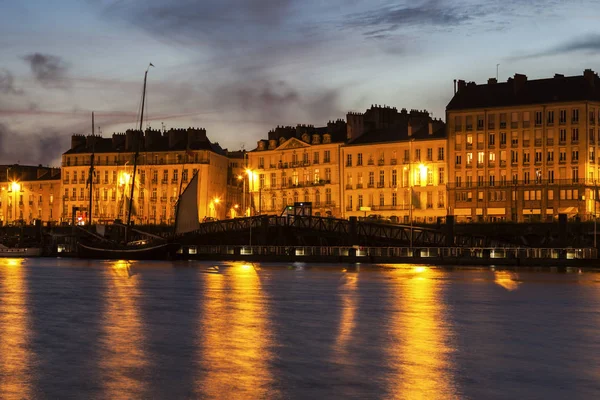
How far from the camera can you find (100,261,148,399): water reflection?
28.8 meters

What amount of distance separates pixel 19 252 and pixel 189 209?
41.5 meters

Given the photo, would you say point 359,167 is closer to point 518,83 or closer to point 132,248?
point 518,83

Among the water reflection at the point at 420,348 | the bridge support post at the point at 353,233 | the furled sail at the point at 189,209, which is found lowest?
the water reflection at the point at 420,348

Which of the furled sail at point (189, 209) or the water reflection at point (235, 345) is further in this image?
the furled sail at point (189, 209)

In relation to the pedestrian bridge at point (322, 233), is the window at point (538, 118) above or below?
above

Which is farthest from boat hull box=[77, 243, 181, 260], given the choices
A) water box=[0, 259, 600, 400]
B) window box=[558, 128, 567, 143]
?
water box=[0, 259, 600, 400]

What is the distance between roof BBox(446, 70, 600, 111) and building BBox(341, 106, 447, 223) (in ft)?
20.0

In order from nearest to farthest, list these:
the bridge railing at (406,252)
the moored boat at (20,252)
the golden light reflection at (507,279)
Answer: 1. the golden light reflection at (507,279)
2. the bridge railing at (406,252)
3. the moored boat at (20,252)

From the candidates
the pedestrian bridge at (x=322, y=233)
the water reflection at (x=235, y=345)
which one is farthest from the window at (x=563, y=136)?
the water reflection at (x=235, y=345)

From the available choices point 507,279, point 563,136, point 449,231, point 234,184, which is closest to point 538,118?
point 563,136

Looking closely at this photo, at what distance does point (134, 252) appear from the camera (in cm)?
12438

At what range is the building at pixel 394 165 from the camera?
483 feet

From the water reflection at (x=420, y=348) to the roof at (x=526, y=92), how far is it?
80.4m

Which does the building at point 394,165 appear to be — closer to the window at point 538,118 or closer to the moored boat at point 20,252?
the window at point 538,118
